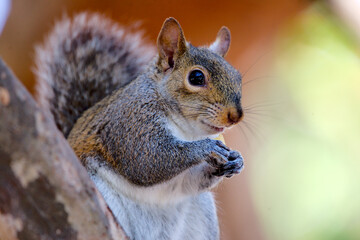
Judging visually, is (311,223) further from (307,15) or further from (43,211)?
(43,211)

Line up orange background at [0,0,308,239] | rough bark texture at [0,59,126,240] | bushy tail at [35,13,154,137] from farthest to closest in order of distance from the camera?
1. orange background at [0,0,308,239]
2. bushy tail at [35,13,154,137]
3. rough bark texture at [0,59,126,240]

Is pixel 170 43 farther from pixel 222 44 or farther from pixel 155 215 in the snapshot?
pixel 155 215

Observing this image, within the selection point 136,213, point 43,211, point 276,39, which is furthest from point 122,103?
point 276,39

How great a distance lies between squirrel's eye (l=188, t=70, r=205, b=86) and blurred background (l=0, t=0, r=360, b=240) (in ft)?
3.03

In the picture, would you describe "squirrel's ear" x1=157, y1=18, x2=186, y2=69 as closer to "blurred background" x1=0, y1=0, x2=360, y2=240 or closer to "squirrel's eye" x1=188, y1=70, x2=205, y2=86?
"squirrel's eye" x1=188, y1=70, x2=205, y2=86

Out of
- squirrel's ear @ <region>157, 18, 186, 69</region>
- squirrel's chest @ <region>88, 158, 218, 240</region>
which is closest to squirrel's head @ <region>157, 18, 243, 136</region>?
squirrel's ear @ <region>157, 18, 186, 69</region>

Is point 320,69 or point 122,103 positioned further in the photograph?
point 320,69

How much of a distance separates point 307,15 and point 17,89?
72.5 inches

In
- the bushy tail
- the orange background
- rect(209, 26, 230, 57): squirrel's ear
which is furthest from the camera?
the orange background

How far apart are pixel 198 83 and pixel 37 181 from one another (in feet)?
1.94

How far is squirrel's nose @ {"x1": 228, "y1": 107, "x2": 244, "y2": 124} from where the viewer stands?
1098 mm

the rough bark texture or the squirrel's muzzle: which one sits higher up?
the rough bark texture

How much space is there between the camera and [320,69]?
2219mm

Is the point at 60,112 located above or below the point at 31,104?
above
